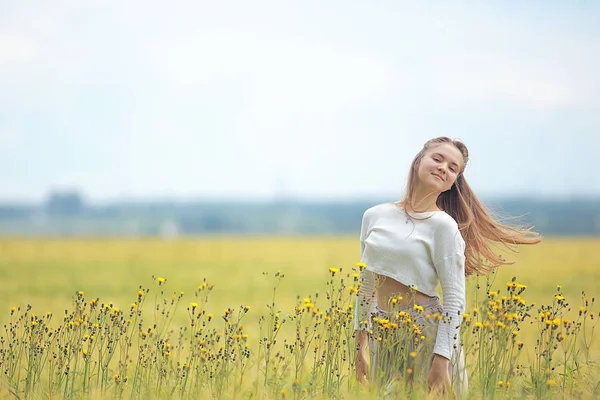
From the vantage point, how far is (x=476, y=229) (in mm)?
5508

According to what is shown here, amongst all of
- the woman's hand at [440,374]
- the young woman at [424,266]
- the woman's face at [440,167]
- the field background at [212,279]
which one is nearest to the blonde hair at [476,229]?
the young woman at [424,266]

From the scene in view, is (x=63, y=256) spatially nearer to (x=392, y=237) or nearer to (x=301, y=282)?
(x=301, y=282)

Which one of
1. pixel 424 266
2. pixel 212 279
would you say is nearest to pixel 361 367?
pixel 424 266

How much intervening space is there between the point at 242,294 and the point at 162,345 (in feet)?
51.8

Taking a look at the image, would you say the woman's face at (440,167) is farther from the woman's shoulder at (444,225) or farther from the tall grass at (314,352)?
the tall grass at (314,352)

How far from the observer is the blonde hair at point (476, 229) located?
215 inches

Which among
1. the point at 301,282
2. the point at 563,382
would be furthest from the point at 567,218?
the point at 563,382

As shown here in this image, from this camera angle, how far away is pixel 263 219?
123m

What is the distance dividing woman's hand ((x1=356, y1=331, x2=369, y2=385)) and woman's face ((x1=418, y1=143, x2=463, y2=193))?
1.13 m

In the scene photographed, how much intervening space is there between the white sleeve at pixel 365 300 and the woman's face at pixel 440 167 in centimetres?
52

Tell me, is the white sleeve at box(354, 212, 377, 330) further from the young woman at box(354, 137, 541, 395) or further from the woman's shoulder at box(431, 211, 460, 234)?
the woman's shoulder at box(431, 211, 460, 234)

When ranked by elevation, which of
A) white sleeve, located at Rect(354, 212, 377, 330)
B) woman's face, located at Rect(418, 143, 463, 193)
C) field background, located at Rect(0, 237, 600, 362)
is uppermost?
woman's face, located at Rect(418, 143, 463, 193)

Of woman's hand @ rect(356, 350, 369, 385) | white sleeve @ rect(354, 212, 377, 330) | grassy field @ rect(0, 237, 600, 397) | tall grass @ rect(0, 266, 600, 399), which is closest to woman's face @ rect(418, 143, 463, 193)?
white sleeve @ rect(354, 212, 377, 330)

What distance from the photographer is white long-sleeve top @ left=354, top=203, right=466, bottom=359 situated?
4.89 metres
